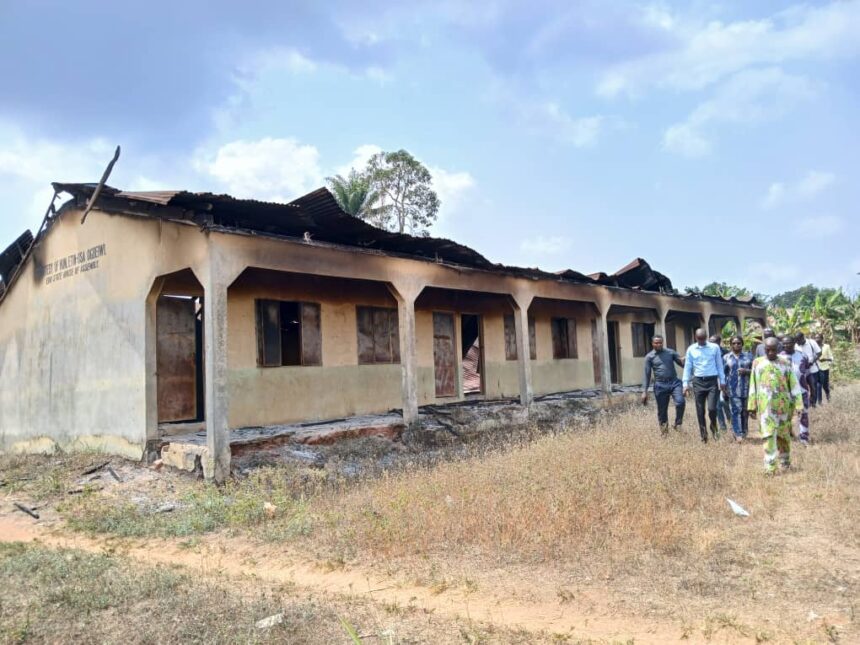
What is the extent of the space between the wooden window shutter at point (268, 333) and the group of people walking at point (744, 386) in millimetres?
6094

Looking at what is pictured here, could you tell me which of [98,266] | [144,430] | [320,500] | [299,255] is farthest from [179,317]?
[320,500]

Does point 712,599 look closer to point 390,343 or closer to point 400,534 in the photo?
point 400,534

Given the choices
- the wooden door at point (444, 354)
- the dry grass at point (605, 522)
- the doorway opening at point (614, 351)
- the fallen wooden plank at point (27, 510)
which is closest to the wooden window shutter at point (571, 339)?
the doorway opening at point (614, 351)

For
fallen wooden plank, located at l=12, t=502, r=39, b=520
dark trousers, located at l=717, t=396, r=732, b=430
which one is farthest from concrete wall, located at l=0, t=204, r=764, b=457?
dark trousers, located at l=717, t=396, r=732, b=430

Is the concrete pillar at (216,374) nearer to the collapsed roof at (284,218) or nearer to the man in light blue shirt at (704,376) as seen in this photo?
the collapsed roof at (284,218)

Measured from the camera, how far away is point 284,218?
29.2ft

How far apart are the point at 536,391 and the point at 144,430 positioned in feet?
31.6

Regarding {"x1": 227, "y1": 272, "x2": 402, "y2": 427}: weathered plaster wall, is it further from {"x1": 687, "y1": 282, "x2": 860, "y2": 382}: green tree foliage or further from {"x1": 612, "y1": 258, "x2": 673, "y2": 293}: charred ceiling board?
{"x1": 687, "y1": 282, "x2": 860, "y2": 382}: green tree foliage

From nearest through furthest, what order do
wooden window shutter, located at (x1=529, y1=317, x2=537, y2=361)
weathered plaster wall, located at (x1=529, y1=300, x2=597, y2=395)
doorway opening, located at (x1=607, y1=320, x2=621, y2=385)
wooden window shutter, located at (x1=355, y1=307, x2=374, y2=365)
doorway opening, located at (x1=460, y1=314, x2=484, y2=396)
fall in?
wooden window shutter, located at (x1=355, y1=307, x2=374, y2=365) → doorway opening, located at (x1=460, y1=314, x2=484, y2=396) → wooden window shutter, located at (x1=529, y1=317, x2=537, y2=361) → weathered plaster wall, located at (x1=529, y1=300, x2=597, y2=395) → doorway opening, located at (x1=607, y1=320, x2=621, y2=385)

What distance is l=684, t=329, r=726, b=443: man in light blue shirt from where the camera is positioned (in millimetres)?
8797

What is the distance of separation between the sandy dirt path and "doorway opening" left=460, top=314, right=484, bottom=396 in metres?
8.98

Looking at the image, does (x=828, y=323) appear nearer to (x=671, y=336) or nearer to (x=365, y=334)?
(x=671, y=336)

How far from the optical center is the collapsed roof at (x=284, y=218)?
26.2ft

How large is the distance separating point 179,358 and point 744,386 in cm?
881
